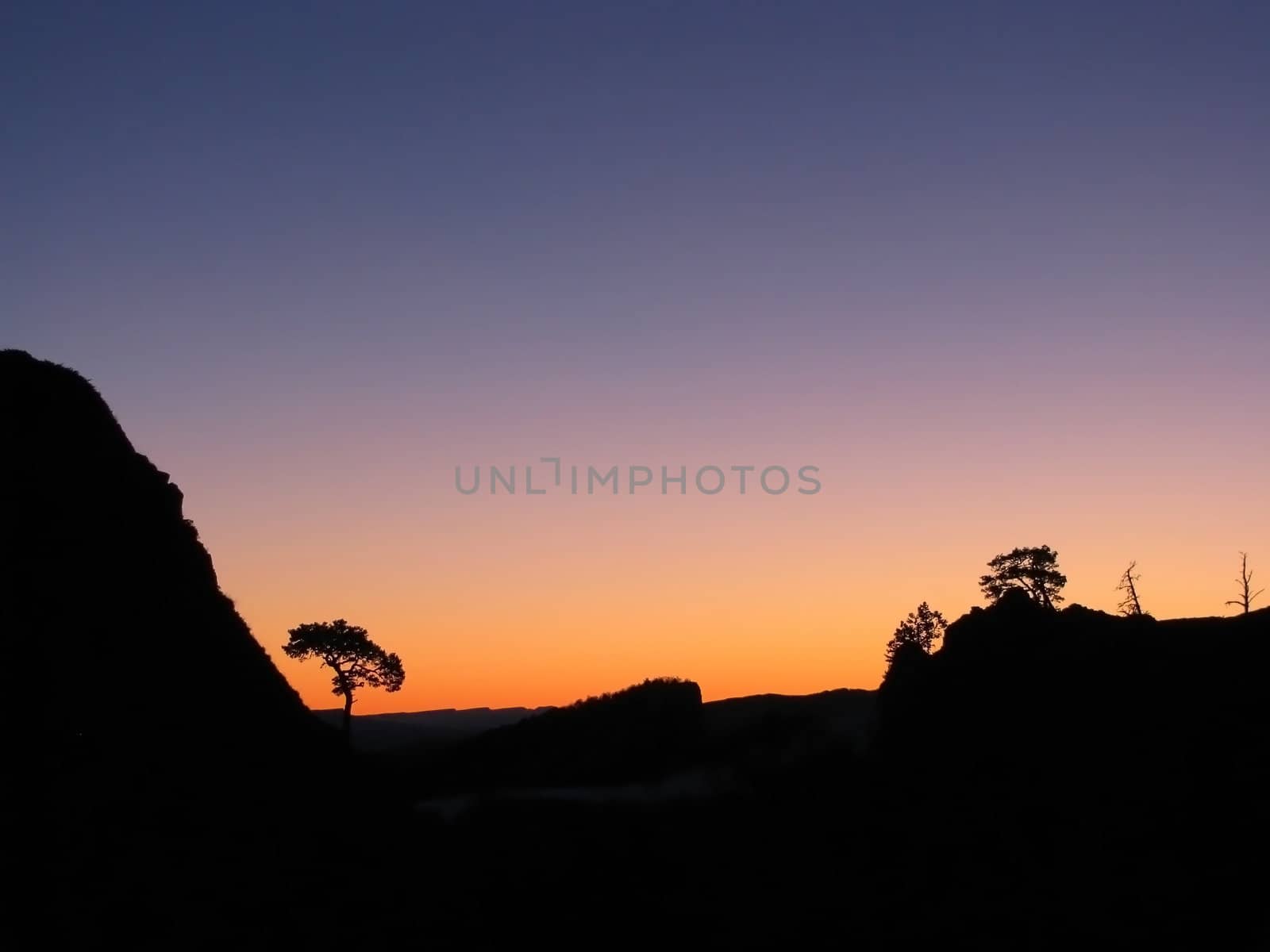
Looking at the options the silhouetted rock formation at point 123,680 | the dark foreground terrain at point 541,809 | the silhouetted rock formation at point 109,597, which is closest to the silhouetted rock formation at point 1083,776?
the dark foreground terrain at point 541,809

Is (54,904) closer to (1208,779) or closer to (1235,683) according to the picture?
(1208,779)

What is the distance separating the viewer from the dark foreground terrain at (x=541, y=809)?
20844 mm

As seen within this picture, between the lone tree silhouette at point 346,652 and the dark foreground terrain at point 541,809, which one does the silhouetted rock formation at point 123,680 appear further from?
the lone tree silhouette at point 346,652

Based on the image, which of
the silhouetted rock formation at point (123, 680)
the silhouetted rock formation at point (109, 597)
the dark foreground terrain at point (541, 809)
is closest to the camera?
the silhouetted rock formation at point (123, 680)

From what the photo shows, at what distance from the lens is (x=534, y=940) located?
84.5ft

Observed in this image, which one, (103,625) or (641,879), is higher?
(103,625)

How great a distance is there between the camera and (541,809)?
116ft

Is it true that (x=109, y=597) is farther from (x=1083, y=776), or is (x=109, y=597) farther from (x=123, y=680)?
(x=1083, y=776)

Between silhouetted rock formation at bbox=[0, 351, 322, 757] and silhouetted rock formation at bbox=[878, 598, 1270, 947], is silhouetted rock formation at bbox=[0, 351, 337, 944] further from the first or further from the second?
silhouetted rock formation at bbox=[878, 598, 1270, 947]

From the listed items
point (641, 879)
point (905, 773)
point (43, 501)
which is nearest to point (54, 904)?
point (43, 501)

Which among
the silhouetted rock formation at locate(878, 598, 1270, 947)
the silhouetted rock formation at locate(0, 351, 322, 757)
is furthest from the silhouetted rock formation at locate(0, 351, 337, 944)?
the silhouetted rock formation at locate(878, 598, 1270, 947)

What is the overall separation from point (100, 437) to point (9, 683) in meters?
8.11

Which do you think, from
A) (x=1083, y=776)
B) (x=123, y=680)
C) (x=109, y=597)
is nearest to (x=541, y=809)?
(x=123, y=680)

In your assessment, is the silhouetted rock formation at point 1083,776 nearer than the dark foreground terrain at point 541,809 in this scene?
No
